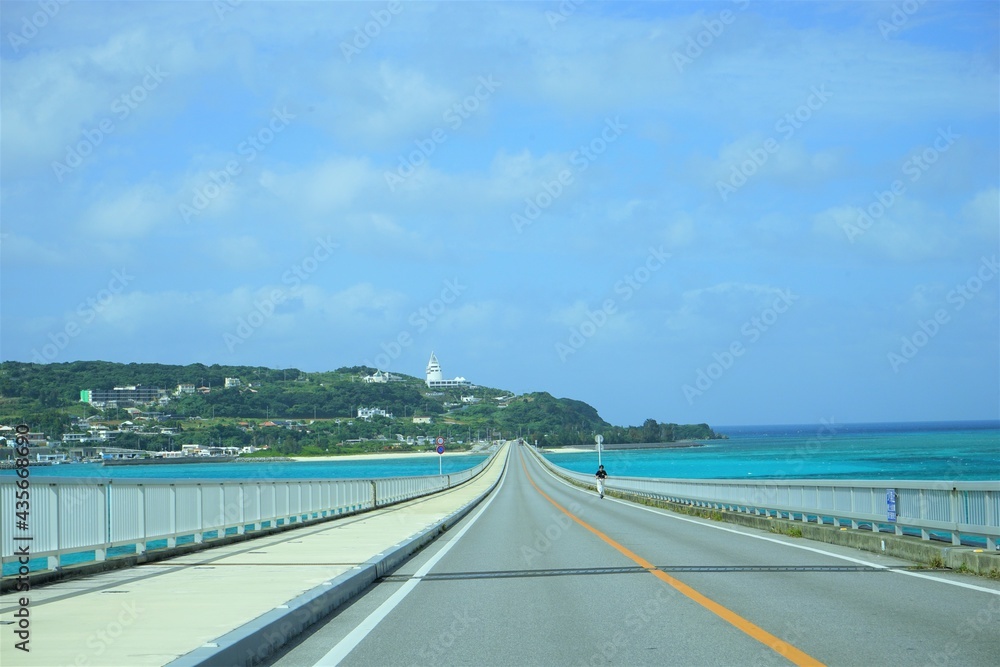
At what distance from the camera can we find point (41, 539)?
12.1 m

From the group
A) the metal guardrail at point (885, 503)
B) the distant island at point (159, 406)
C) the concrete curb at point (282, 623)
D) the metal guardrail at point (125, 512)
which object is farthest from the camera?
the distant island at point (159, 406)

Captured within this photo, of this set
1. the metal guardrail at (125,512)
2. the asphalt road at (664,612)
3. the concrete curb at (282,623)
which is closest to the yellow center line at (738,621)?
the asphalt road at (664,612)

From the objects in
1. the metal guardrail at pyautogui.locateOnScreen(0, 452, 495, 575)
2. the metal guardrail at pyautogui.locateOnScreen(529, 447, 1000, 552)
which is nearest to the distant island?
the metal guardrail at pyautogui.locateOnScreen(0, 452, 495, 575)

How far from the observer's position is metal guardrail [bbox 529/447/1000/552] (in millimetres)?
13984

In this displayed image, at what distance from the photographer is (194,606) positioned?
999 cm

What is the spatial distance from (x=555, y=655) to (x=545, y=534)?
50.1 ft

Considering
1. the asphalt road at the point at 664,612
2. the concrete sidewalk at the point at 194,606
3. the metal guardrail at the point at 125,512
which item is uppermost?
the metal guardrail at the point at 125,512

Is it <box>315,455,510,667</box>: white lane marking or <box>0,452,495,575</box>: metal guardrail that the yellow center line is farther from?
<box>0,452,495,575</box>: metal guardrail

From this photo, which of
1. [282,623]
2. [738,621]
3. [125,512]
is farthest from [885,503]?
[125,512]

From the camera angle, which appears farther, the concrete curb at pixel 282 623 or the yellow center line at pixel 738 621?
the yellow center line at pixel 738 621

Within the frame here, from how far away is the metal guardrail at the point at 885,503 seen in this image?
1398 cm

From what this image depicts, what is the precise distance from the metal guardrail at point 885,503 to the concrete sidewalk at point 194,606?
8635mm

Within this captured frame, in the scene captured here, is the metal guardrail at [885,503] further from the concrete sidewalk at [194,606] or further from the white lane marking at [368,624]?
the concrete sidewalk at [194,606]

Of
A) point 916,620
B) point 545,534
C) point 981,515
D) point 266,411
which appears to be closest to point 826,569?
point 981,515
